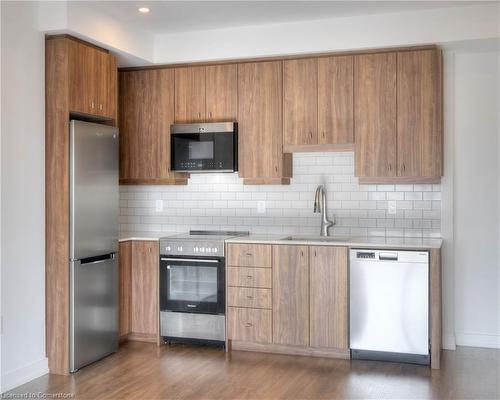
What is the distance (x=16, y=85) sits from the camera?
400cm

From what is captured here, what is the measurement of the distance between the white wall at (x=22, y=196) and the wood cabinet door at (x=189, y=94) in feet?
4.37

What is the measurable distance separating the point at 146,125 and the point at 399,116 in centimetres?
221

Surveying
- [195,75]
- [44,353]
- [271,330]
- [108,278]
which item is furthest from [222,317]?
[195,75]

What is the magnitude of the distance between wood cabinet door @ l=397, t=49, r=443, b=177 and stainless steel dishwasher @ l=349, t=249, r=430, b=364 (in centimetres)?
72

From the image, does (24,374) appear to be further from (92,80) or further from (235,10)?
(235,10)

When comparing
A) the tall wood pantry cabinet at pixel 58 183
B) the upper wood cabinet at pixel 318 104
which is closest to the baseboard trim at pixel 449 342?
the upper wood cabinet at pixel 318 104

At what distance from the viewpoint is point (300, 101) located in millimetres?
4883

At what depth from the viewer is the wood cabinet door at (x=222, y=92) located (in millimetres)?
5082

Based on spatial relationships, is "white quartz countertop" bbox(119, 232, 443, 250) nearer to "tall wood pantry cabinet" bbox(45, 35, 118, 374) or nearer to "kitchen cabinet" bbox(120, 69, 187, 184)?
"kitchen cabinet" bbox(120, 69, 187, 184)

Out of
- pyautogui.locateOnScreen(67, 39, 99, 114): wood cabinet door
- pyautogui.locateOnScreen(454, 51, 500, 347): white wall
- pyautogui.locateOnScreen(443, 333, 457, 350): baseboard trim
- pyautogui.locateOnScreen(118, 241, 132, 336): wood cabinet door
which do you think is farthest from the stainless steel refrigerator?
pyautogui.locateOnScreen(454, 51, 500, 347): white wall

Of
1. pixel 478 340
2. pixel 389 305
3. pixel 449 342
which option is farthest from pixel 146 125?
pixel 478 340

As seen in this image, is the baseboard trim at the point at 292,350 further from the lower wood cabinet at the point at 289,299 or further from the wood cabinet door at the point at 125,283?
the wood cabinet door at the point at 125,283

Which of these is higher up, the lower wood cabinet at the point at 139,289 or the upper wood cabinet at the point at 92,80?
the upper wood cabinet at the point at 92,80

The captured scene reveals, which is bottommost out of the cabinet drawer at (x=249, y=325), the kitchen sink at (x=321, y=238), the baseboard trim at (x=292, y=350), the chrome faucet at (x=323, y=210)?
the baseboard trim at (x=292, y=350)
